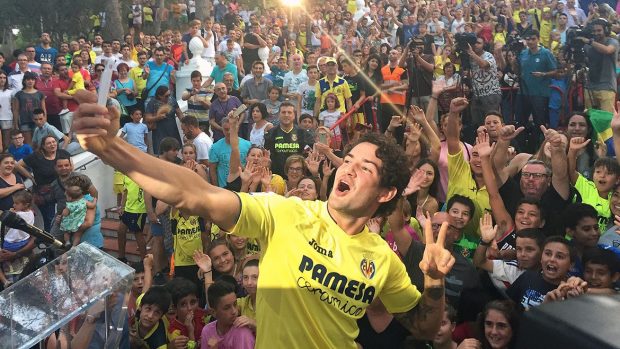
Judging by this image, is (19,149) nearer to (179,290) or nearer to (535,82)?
(179,290)

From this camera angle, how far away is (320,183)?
25.4 ft

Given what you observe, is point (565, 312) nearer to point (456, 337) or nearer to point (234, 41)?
point (456, 337)

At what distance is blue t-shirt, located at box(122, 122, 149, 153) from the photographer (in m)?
11.0

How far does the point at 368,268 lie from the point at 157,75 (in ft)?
33.8

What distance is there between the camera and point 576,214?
19.2 feet

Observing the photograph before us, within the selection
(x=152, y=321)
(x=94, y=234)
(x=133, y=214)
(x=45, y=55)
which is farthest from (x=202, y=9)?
(x=152, y=321)

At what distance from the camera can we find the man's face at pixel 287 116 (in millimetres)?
9359

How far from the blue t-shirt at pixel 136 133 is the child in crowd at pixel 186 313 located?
5255mm

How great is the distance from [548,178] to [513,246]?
0.84 m

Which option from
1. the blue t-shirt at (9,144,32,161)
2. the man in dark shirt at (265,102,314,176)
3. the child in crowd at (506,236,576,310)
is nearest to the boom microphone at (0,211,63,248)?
the child in crowd at (506,236,576,310)

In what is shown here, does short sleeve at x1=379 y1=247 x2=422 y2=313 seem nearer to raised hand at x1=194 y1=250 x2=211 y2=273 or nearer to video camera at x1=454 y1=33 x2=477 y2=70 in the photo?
raised hand at x1=194 y1=250 x2=211 y2=273

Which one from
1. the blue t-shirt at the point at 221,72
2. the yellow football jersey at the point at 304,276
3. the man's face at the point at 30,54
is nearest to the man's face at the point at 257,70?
the blue t-shirt at the point at 221,72

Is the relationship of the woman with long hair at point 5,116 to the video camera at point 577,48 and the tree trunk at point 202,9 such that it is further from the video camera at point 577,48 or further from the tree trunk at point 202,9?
the video camera at point 577,48

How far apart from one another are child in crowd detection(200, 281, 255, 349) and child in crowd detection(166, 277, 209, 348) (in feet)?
1.62
